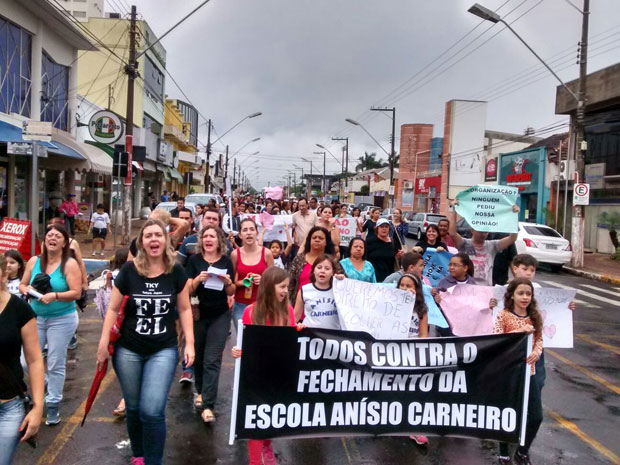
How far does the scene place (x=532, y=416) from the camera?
15.1ft

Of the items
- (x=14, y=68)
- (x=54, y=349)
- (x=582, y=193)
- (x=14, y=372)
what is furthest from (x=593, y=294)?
(x=14, y=68)

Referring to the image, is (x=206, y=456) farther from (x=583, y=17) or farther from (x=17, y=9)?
(x=583, y=17)

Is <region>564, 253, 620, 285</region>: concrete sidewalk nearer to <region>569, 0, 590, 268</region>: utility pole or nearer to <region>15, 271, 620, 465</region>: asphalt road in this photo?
<region>569, 0, 590, 268</region>: utility pole

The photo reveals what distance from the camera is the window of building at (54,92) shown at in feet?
67.4

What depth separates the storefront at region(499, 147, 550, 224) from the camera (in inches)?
1286

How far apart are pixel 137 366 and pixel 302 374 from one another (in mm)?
1216

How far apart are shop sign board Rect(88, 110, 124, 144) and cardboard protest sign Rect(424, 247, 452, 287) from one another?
47.9ft

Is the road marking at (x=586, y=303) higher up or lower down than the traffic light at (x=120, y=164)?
lower down

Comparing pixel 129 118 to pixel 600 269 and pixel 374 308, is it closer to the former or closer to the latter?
pixel 374 308

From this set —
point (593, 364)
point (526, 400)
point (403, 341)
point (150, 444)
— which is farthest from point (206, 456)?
point (593, 364)

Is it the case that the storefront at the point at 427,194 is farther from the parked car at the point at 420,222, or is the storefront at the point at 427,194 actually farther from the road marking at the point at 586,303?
the road marking at the point at 586,303

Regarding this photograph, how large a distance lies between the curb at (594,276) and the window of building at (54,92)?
1885cm

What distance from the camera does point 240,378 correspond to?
4.29m

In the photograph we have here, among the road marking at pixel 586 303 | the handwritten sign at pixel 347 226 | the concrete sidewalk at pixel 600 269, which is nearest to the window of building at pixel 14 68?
the handwritten sign at pixel 347 226
